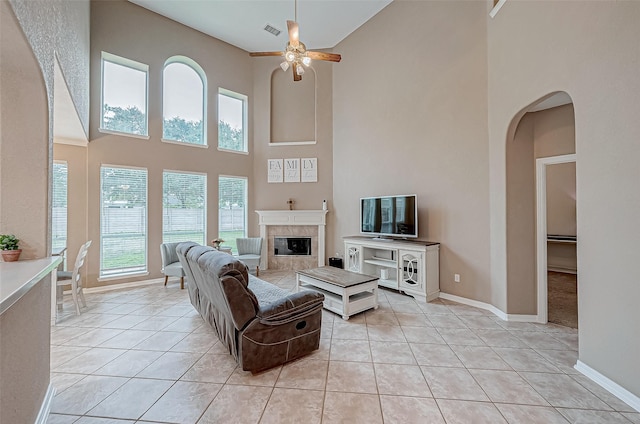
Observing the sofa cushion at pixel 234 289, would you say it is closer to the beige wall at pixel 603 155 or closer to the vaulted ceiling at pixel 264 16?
the beige wall at pixel 603 155

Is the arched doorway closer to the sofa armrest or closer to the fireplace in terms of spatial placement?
the sofa armrest

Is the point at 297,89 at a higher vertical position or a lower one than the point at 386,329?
higher

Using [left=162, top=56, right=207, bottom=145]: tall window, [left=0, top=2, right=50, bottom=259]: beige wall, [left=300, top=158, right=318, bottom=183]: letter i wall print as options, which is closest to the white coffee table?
[left=0, top=2, right=50, bottom=259]: beige wall

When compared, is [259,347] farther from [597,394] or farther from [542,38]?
[542,38]

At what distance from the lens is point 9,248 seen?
171 cm

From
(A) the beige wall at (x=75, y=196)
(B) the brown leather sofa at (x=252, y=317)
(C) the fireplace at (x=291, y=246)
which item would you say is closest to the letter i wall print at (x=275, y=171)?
(C) the fireplace at (x=291, y=246)

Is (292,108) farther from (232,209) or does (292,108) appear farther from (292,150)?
(232,209)

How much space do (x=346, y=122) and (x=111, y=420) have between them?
602cm

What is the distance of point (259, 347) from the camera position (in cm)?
231

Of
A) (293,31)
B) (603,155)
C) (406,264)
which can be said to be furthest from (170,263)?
(603,155)

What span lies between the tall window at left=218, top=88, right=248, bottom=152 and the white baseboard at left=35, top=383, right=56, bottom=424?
5.17 m

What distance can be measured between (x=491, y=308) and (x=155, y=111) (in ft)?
22.7

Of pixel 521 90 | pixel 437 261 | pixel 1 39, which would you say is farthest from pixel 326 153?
pixel 1 39

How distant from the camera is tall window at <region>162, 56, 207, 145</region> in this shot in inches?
223
